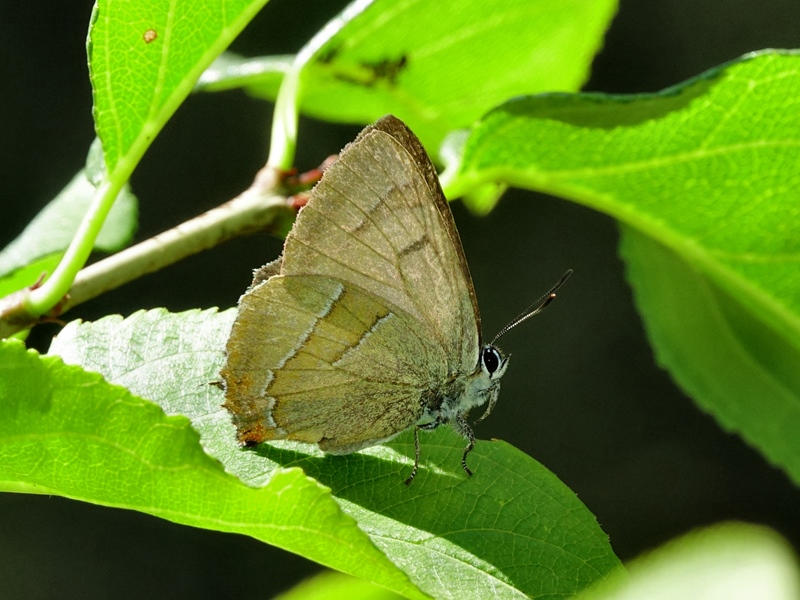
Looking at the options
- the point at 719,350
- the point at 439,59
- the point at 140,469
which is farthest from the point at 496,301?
the point at 140,469

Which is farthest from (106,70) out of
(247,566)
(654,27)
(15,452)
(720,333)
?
(654,27)

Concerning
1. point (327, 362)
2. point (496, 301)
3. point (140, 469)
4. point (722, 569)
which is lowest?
point (722, 569)

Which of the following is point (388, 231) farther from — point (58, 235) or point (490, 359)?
point (58, 235)

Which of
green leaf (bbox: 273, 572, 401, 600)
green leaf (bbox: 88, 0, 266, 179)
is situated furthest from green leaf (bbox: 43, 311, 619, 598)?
green leaf (bbox: 88, 0, 266, 179)

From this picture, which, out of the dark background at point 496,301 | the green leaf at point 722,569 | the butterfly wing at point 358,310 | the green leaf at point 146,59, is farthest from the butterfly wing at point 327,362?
the dark background at point 496,301

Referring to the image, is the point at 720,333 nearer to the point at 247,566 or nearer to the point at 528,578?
the point at 528,578

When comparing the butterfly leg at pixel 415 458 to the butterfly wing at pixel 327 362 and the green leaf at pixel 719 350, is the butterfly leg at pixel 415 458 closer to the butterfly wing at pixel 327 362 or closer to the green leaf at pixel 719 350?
the butterfly wing at pixel 327 362
